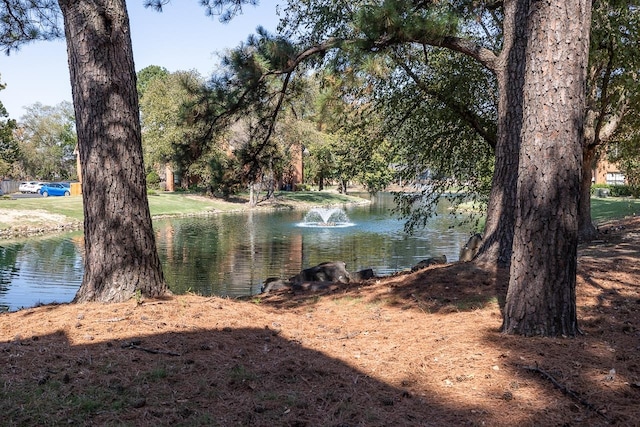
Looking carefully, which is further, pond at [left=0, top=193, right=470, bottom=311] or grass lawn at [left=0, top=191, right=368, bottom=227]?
grass lawn at [left=0, top=191, right=368, bottom=227]

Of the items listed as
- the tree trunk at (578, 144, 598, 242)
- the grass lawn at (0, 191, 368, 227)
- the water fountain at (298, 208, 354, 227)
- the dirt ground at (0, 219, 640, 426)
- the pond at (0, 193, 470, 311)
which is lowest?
the pond at (0, 193, 470, 311)

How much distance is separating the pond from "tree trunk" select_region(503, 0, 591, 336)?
6927mm

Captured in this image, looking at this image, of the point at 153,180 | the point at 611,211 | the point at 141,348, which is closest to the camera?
the point at 141,348

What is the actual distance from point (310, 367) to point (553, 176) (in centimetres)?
264

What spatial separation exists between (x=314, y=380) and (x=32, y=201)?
102 ft

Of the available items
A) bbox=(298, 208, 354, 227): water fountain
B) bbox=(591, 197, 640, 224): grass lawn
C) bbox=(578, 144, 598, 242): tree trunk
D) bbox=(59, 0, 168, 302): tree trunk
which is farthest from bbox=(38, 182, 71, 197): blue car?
bbox=(59, 0, 168, 302): tree trunk

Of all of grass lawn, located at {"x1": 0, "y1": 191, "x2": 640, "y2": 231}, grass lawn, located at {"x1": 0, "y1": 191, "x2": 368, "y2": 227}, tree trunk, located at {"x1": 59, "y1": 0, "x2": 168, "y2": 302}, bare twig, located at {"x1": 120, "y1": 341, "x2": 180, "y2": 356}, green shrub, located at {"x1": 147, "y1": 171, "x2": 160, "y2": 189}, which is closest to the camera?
bare twig, located at {"x1": 120, "y1": 341, "x2": 180, "y2": 356}

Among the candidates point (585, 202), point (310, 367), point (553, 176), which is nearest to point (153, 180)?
point (585, 202)

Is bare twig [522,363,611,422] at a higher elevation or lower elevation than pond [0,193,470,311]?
higher

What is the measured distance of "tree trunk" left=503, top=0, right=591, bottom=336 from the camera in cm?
461

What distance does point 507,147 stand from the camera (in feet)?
23.5

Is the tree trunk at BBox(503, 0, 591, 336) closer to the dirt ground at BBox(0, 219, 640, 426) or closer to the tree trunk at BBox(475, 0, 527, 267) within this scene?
the dirt ground at BBox(0, 219, 640, 426)

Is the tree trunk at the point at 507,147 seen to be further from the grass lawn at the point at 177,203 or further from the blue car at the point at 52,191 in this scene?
the blue car at the point at 52,191

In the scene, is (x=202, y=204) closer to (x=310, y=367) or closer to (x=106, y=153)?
(x=106, y=153)
